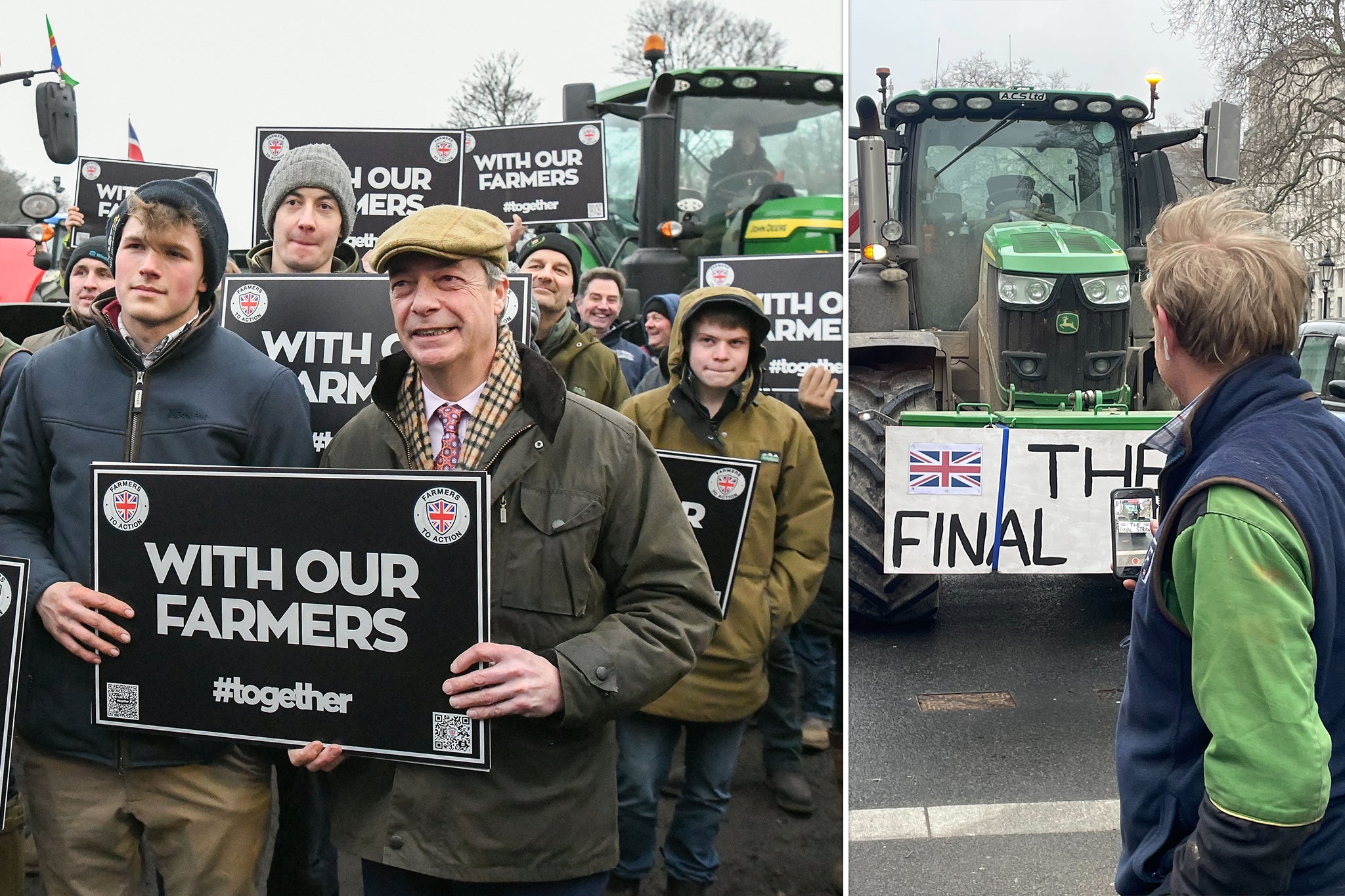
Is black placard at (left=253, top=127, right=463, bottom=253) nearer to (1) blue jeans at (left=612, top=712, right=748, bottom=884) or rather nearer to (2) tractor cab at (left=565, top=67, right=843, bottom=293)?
(2) tractor cab at (left=565, top=67, right=843, bottom=293)

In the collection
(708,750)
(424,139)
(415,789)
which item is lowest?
(708,750)

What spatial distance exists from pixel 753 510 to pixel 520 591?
3.66ft

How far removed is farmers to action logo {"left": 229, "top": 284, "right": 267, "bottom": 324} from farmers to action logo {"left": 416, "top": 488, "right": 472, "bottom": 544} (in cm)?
101

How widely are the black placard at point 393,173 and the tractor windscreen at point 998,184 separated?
5.01 meters

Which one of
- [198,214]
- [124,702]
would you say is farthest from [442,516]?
[198,214]

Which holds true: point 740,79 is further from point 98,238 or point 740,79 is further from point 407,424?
point 407,424

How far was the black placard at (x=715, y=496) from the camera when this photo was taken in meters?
2.99

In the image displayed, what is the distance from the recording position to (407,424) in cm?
232

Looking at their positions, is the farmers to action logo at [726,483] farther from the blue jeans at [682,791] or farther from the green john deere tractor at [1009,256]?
the green john deere tractor at [1009,256]

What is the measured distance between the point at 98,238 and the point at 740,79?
219 centimetres

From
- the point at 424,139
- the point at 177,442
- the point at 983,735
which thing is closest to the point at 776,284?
the point at 424,139

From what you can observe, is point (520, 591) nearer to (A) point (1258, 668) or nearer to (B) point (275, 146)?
(A) point (1258, 668)

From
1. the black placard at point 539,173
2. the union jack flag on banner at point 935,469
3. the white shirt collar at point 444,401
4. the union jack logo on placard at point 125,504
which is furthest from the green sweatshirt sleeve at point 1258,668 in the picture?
the union jack flag on banner at point 935,469

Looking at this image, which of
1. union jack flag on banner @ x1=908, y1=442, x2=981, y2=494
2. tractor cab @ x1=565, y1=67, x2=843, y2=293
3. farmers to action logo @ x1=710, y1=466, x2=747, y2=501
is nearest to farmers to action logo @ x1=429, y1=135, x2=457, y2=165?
tractor cab @ x1=565, y1=67, x2=843, y2=293
